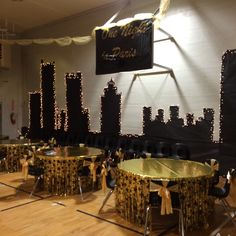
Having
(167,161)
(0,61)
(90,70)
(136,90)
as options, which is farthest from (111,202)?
(0,61)

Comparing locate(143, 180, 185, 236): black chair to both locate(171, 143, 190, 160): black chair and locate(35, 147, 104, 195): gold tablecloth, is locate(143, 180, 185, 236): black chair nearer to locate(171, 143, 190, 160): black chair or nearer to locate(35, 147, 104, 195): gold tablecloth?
locate(35, 147, 104, 195): gold tablecloth

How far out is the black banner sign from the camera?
210 inches

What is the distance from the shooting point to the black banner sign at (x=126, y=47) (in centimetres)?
534

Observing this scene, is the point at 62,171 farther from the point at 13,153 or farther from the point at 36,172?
the point at 13,153

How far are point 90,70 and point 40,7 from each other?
6.56 feet

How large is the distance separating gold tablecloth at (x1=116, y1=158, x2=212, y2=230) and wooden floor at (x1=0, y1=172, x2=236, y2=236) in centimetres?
13

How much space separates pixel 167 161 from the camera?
415cm

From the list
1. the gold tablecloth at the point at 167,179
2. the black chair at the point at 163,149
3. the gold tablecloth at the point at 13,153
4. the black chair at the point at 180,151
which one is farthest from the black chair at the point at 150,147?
the gold tablecloth at the point at 13,153

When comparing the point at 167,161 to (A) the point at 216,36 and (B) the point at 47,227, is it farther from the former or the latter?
(A) the point at 216,36

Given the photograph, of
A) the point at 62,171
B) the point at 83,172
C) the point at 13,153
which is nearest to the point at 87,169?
the point at 83,172

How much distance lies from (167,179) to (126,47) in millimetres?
3277

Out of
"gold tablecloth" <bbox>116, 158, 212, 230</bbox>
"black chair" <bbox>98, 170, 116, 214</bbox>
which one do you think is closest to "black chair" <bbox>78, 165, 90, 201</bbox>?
"black chair" <bbox>98, 170, 116, 214</bbox>

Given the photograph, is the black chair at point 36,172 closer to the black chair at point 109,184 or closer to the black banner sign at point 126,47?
the black chair at point 109,184

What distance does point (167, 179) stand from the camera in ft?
10.2
